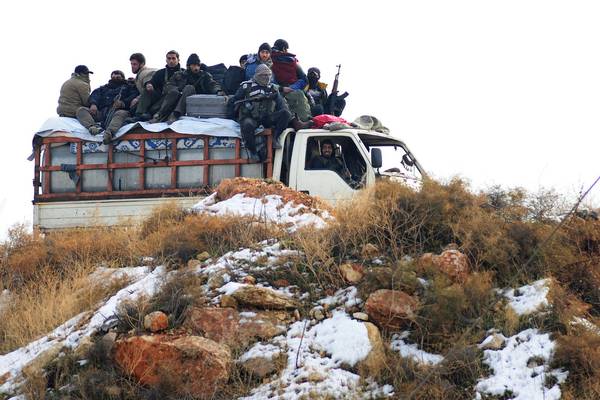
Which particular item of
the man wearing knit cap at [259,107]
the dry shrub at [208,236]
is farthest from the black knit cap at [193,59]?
the dry shrub at [208,236]

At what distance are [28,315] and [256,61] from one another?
6509 mm

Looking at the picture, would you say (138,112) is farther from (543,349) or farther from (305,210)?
(543,349)

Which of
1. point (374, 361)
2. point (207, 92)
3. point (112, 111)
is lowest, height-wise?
point (374, 361)

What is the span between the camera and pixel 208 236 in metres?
9.78

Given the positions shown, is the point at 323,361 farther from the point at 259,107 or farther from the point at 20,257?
the point at 259,107

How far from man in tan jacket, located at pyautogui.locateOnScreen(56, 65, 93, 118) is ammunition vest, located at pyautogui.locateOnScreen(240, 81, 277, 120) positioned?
9.94 feet

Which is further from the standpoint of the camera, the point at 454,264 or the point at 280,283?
the point at 280,283

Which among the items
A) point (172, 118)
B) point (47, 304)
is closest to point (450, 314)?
point (47, 304)

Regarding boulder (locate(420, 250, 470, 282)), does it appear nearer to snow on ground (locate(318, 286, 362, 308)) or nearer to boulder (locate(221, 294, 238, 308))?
snow on ground (locate(318, 286, 362, 308))

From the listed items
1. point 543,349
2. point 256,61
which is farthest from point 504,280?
point 256,61

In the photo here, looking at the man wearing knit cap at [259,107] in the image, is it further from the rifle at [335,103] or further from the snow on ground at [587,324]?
the snow on ground at [587,324]

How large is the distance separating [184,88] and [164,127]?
96cm

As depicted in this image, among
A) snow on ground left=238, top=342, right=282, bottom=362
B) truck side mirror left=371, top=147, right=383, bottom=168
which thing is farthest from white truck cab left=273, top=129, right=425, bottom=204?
snow on ground left=238, top=342, right=282, bottom=362

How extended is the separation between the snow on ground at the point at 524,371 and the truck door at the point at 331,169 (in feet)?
16.8
